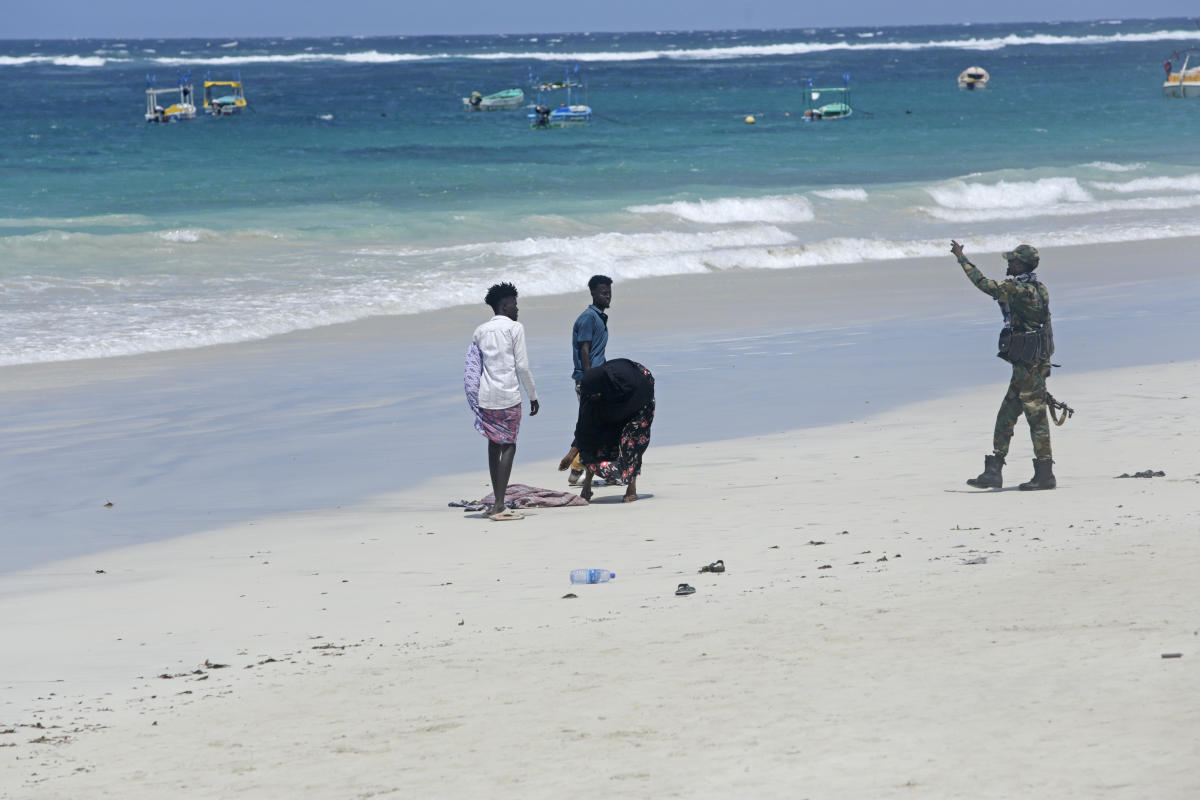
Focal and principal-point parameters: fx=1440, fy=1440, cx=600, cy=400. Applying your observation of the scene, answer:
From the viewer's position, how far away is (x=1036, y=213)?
104ft

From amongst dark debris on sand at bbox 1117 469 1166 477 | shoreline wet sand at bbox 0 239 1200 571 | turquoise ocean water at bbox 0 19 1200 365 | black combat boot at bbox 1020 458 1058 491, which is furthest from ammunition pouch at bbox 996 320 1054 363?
turquoise ocean water at bbox 0 19 1200 365

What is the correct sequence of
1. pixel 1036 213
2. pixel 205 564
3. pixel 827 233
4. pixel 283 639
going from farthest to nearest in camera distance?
1. pixel 1036 213
2. pixel 827 233
3. pixel 205 564
4. pixel 283 639

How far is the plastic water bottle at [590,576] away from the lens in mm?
7180

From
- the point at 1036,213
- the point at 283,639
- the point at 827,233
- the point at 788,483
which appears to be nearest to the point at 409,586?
the point at 283,639

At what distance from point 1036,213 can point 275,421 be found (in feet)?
77.5

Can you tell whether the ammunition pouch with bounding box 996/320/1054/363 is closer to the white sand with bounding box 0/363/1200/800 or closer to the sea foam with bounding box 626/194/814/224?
the white sand with bounding box 0/363/1200/800

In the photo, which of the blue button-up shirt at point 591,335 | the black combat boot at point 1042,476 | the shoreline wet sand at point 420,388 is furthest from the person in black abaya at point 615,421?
the black combat boot at point 1042,476

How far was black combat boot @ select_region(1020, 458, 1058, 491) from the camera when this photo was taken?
29.1 ft

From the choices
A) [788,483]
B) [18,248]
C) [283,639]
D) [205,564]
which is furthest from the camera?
[18,248]

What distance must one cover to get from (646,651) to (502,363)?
131 inches

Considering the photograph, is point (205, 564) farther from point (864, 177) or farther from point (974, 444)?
point (864, 177)

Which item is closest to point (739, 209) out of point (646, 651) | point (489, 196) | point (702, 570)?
point (489, 196)

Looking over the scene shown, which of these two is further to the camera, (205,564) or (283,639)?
(205,564)

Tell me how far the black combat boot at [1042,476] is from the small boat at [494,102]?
231 feet
